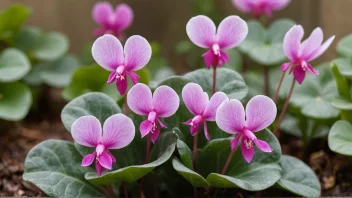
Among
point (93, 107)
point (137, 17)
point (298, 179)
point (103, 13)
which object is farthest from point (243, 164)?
point (137, 17)

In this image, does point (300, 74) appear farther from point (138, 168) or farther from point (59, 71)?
point (59, 71)

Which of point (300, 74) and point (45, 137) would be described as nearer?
point (300, 74)

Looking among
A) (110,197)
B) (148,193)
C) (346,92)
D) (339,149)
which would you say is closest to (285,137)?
(346,92)

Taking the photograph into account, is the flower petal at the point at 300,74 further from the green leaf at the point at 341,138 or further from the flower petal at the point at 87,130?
the flower petal at the point at 87,130

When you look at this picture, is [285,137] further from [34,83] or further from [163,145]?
[34,83]

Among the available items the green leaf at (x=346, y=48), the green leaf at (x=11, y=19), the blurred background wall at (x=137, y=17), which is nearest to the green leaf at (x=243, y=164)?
the green leaf at (x=346, y=48)
